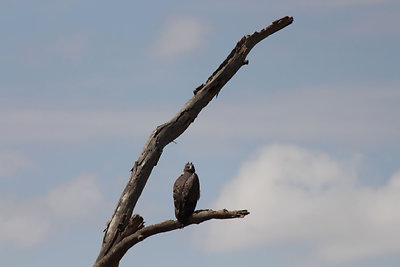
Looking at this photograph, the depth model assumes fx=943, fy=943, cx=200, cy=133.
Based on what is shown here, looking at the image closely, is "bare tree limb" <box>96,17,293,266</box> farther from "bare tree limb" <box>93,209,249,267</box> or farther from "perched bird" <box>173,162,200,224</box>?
"perched bird" <box>173,162,200,224</box>

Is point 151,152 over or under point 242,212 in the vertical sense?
over

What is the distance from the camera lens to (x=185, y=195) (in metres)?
20.2

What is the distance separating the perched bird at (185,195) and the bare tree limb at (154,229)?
18 centimetres

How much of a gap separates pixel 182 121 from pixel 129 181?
190 cm

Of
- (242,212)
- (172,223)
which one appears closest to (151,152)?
(172,223)

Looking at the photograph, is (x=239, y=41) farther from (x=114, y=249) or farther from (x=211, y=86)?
(x=114, y=249)

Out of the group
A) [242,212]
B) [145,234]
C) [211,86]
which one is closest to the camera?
[242,212]

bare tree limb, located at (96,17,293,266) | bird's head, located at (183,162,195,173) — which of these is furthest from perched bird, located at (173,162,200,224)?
bare tree limb, located at (96,17,293,266)

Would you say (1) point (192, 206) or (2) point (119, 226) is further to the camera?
(2) point (119, 226)

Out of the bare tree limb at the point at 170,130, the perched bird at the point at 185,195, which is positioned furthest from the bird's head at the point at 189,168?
the bare tree limb at the point at 170,130

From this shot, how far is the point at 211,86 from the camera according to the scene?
22.6m

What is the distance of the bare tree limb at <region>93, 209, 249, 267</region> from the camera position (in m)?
19.8

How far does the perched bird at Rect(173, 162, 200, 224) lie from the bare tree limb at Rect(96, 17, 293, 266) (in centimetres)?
156

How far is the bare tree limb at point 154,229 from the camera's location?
19766 millimetres
